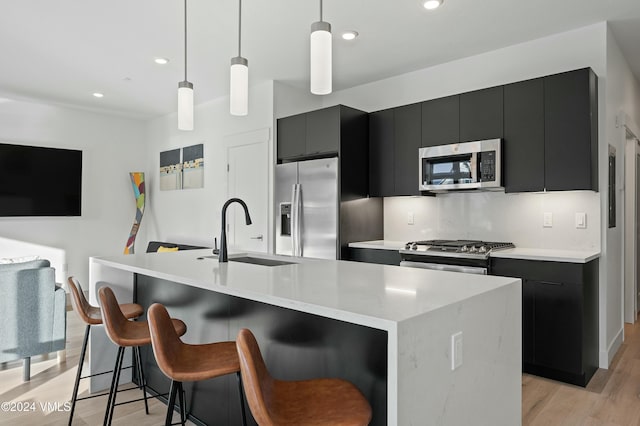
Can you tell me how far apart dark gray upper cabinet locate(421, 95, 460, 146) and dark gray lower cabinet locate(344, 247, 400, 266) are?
41.7 inches

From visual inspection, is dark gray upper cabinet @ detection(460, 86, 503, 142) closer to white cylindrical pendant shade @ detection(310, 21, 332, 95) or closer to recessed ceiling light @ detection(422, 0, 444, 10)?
recessed ceiling light @ detection(422, 0, 444, 10)

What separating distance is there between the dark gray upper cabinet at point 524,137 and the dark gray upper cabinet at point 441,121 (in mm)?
424

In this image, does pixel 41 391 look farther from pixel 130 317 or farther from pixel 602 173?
pixel 602 173

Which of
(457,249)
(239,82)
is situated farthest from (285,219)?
(239,82)

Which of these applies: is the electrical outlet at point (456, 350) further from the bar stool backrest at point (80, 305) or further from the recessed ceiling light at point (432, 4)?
the recessed ceiling light at point (432, 4)

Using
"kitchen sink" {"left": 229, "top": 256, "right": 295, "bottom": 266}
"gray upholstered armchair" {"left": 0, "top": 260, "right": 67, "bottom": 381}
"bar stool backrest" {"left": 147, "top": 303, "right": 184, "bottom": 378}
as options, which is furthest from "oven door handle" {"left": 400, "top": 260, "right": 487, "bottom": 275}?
"gray upholstered armchair" {"left": 0, "top": 260, "right": 67, "bottom": 381}

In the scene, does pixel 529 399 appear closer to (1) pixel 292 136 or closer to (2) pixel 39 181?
(1) pixel 292 136

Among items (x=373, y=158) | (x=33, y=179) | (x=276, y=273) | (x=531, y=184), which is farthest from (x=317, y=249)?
(x=33, y=179)

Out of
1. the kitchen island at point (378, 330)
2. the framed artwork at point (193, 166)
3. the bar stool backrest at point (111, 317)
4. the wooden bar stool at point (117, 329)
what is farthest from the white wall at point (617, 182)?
the framed artwork at point (193, 166)

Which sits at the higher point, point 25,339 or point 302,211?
point 302,211

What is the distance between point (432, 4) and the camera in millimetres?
2996

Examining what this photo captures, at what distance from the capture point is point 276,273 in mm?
2082

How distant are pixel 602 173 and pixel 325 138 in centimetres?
237

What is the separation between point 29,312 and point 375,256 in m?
2.82
